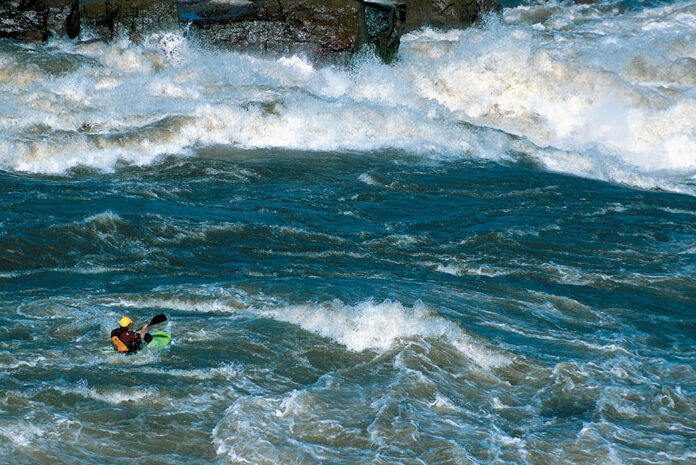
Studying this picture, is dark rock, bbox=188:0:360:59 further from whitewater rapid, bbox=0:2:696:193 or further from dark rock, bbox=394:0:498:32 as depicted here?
dark rock, bbox=394:0:498:32

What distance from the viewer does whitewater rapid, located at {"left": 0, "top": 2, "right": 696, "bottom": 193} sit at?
41.6ft

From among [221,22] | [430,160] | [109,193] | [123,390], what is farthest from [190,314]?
[221,22]

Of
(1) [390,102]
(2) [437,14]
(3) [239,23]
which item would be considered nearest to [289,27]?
(3) [239,23]

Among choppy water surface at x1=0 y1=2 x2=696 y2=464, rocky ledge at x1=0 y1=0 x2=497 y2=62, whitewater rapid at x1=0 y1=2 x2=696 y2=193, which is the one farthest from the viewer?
rocky ledge at x1=0 y1=0 x2=497 y2=62

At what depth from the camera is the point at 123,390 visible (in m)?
5.38

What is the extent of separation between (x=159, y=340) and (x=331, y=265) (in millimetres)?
2533

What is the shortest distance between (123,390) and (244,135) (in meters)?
8.34

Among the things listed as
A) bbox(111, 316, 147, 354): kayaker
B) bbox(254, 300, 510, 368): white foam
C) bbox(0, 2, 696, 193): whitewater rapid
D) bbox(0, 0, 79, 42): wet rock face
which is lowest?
bbox(254, 300, 510, 368): white foam

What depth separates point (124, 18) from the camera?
17.0 m

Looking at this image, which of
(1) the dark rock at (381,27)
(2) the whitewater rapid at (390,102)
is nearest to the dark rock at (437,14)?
(2) the whitewater rapid at (390,102)

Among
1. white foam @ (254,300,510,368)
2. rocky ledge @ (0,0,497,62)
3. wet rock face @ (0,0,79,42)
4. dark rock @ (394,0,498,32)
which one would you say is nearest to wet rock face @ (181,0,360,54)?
rocky ledge @ (0,0,497,62)

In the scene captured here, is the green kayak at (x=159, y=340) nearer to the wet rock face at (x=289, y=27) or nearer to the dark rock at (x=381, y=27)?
the wet rock face at (x=289, y=27)

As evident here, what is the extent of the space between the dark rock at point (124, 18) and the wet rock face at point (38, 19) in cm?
26

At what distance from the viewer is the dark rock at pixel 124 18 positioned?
55.7 feet
